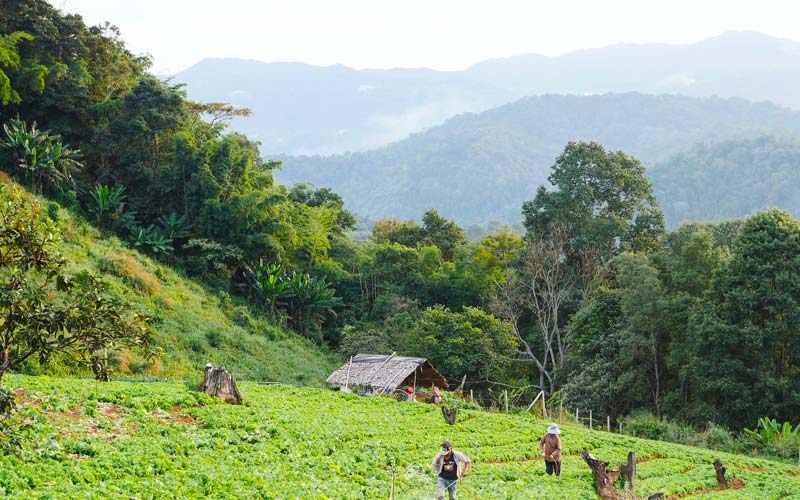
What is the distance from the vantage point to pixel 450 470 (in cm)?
1470

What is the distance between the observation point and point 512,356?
1895 inches

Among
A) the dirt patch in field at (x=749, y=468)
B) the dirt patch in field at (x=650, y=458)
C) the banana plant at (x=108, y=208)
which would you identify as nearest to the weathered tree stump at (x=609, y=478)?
the dirt patch in field at (x=650, y=458)

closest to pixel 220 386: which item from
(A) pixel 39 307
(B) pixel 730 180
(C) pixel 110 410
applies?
(C) pixel 110 410

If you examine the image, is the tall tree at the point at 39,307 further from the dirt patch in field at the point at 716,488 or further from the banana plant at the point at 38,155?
the banana plant at the point at 38,155

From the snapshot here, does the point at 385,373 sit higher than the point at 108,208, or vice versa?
→ the point at 108,208

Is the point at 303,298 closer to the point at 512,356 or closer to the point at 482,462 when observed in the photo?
the point at 512,356

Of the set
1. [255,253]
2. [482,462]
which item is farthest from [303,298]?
[482,462]

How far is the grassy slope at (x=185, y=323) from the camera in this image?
38.5 meters

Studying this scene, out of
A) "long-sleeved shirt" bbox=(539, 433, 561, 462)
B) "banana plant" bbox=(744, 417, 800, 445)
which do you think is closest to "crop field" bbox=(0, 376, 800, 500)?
"long-sleeved shirt" bbox=(539, 433, 561, 462)

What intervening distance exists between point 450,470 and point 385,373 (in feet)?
66.4

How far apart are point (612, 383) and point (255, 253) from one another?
86.3 feet

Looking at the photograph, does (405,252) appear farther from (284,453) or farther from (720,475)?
(284,453)

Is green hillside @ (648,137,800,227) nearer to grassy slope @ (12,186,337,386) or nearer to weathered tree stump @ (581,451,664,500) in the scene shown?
grassy slope @ (12,186,337,386)

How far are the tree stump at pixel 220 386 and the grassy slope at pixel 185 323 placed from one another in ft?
41.5
